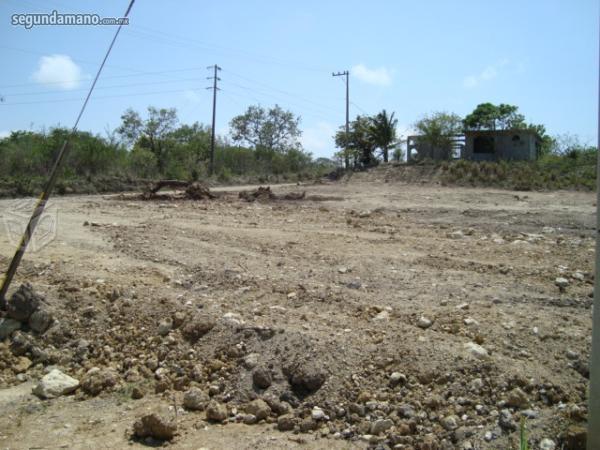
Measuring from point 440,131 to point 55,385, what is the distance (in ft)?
90.7

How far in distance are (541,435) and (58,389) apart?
2.79 metres

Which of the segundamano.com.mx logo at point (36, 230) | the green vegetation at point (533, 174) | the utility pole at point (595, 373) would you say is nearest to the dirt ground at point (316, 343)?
the segundamano.com.mx logo at point (36, 230)

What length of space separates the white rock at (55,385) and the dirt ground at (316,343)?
6cm

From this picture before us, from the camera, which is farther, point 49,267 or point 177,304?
point 49,267

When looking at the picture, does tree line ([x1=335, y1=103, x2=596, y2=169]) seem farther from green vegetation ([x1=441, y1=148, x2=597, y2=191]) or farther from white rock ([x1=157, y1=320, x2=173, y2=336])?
white rock ([x1=157, y1=320, x2=173, y2=336])

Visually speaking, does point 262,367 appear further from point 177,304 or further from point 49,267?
point 49,267

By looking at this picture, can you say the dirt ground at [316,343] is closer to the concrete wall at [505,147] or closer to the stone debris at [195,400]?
the stone debris at [195,400]

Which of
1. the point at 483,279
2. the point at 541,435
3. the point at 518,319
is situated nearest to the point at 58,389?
the point at 541,435

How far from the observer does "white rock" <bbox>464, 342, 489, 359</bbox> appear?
3070 millimetres

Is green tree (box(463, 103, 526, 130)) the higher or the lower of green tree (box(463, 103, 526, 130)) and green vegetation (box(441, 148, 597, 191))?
the higher

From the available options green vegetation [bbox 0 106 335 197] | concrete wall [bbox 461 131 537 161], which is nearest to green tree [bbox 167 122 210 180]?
green vegetation [bbox 0 106 335 197]

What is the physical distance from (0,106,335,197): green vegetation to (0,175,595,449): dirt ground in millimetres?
8905

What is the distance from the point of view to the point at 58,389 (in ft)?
10.7

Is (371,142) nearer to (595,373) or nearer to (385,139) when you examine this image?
(385,139)
